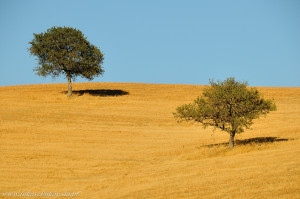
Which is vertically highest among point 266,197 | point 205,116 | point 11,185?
point 205,116

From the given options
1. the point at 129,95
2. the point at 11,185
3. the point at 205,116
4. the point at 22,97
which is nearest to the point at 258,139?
the point at 205,116

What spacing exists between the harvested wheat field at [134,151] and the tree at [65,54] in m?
4.40

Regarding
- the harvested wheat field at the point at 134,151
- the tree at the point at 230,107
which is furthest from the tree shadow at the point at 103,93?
the tree at the point at 230,107

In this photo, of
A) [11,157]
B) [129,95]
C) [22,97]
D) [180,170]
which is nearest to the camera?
[180,170]

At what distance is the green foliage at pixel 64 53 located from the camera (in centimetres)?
5850

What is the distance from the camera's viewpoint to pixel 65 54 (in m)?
59.3

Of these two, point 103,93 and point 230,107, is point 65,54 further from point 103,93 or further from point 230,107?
point 230,107

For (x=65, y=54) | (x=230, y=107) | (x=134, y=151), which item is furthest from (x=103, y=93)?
(x=230, y=107)

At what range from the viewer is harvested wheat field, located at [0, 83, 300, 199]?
54.1ft

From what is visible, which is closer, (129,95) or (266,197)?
(266,197)

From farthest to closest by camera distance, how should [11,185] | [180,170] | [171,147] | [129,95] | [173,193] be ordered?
[129,95], [171,147], [180,170], [11,185], [173,193]

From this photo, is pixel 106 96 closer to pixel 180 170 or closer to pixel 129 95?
pixel 129 95

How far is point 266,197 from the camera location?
43.0 ft

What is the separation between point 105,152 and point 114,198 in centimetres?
1474
